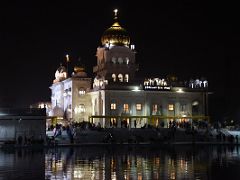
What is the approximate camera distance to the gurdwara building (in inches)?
2542

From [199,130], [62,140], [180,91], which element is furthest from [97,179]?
[180,91]

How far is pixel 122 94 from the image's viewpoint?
64875mm

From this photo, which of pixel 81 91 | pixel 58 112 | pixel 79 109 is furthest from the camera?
pixel 58 112

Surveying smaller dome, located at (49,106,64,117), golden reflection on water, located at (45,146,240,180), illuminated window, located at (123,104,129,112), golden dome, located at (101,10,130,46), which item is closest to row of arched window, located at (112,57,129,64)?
golden dome, located at (101,10,130,46)

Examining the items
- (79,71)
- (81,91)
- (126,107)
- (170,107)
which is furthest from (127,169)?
(79,71)

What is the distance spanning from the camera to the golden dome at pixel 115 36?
71250 millimetres

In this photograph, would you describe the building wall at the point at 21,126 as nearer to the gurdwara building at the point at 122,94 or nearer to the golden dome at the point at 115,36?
the gurdwara building at the point at 122,94

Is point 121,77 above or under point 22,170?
above

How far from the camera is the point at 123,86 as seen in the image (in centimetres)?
6519

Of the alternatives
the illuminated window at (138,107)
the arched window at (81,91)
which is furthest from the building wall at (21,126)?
the arched window at (81,91)

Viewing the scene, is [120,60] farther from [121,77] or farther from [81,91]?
[81,91]

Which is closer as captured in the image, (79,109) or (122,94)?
(122,94)

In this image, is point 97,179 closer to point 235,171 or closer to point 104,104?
point 235,171

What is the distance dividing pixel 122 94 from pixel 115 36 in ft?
34.7
